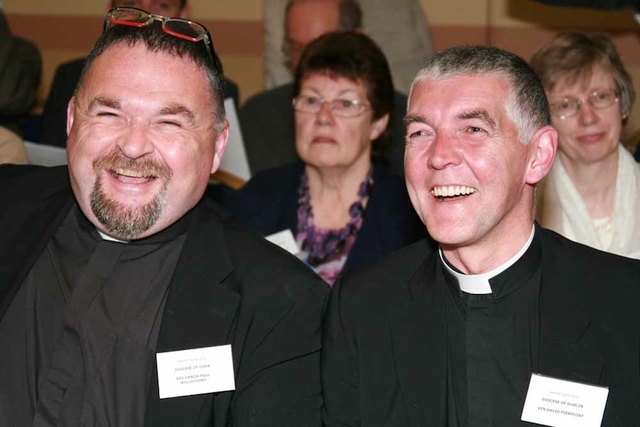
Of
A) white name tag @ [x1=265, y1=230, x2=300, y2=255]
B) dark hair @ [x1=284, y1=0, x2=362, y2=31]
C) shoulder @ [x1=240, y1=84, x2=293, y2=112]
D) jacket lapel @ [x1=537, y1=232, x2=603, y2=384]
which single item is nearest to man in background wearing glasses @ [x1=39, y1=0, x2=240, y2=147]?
shoulder @ [x1=240, y1=84, x2=293, y2=112]

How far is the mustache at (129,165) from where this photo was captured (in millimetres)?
2826

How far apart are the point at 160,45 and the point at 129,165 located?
1.18 feet

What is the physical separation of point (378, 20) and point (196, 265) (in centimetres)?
401

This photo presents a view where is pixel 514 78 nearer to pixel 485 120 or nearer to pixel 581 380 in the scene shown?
pixel 485 120

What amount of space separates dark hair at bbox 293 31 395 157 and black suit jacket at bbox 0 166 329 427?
166cm

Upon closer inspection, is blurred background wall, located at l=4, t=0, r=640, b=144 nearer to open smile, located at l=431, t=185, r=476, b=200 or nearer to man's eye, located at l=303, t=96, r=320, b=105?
man's eye, located at l=303, t=96, r=320, b=105

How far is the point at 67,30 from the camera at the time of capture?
8.29 metres

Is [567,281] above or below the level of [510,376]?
above

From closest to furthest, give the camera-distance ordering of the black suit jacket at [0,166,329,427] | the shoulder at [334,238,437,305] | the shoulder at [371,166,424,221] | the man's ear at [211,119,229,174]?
1. the black suit jacket at [0,166,329,427]
2. the shoulder at [334,238,437,305]
3. the man's ear at [211,119,229,174]
4. the shoulder at [371,166,424,221]

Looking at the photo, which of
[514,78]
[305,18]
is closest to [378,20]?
[305,18]

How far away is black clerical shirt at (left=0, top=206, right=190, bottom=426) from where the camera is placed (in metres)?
2.79

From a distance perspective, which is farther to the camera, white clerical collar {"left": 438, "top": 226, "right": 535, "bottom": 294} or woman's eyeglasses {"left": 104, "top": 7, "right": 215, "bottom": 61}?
woman's eyeglasses {"left": 104, "top": 7, "right": 215, "bottom": 61}

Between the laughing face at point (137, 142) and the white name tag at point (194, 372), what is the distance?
0.37 meters

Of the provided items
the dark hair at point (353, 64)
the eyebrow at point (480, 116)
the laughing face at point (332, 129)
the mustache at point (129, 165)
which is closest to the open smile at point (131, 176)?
the mustache at point (129, 165)
